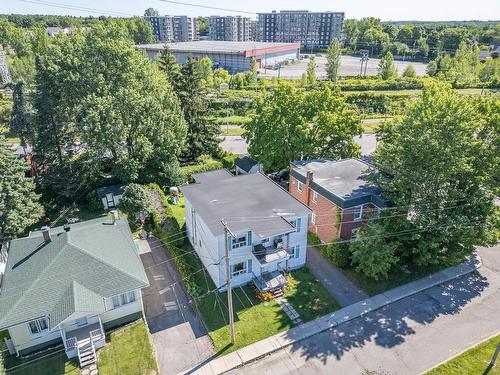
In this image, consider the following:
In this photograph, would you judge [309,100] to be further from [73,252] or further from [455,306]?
[73,252]

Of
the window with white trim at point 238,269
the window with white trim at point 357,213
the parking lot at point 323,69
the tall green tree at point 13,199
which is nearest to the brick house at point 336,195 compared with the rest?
the window with white trim at point 357,213

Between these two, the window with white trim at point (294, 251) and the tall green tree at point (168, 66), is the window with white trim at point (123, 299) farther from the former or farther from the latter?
the tall green tree at point (168, 66)

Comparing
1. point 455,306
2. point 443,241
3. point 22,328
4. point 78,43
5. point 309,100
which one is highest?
point 78,43

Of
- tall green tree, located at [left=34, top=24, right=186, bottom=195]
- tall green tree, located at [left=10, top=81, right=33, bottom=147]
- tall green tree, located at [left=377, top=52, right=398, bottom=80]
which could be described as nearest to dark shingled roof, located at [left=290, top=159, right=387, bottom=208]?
tall green tree, located at [left=34, top=24, right=186, bottom=195]

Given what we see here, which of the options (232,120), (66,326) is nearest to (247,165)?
A: (66,326)

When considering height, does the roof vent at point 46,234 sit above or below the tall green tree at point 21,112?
below

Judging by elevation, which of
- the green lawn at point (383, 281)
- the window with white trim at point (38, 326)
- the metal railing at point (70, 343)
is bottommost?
the green lawn at point (383, 281)

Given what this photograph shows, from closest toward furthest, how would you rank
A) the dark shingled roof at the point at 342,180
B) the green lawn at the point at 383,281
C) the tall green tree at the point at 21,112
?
the green lawn at the point at 383,281 < the dark shingled roof at the point at 342,180 < the tall green tree at the point at 21,112

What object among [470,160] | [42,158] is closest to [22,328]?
[42,158]
